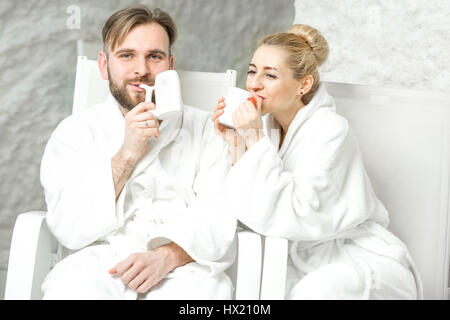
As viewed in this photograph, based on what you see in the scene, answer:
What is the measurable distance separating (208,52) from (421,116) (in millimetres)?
615

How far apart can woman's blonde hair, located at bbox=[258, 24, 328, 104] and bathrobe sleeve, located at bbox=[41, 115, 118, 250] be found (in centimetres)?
47

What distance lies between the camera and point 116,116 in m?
1.27

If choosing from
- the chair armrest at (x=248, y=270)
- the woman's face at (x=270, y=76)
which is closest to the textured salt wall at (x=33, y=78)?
the woman's face at (x=270, y=76)

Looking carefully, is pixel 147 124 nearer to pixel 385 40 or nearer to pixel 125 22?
A: pixel 125 22

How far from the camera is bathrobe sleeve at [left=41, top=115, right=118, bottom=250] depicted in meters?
1.13

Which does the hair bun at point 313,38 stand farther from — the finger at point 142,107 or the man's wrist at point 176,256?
the man's wrist at point 176,256

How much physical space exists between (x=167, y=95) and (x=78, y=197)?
283 mm

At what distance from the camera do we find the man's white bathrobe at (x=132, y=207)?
1.08m

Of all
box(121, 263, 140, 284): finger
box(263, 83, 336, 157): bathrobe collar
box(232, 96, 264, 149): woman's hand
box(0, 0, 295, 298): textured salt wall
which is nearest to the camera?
box(121, 263, 140, 284): finger

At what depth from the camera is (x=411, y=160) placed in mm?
1460

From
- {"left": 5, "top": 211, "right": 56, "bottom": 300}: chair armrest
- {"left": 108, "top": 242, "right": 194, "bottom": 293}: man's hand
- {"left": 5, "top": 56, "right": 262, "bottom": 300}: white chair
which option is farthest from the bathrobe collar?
{"left": 5, "top": 211, "right": 56, "bottom": 300}: chair armrest

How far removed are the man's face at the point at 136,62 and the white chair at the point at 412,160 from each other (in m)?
0.49

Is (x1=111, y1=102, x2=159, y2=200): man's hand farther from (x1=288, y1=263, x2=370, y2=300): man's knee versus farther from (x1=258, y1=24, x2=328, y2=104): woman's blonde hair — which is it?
(x1=288, y1=263, x2=370, y2=300): man's knee

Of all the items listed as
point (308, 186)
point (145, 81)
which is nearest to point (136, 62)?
point (145, 81)
